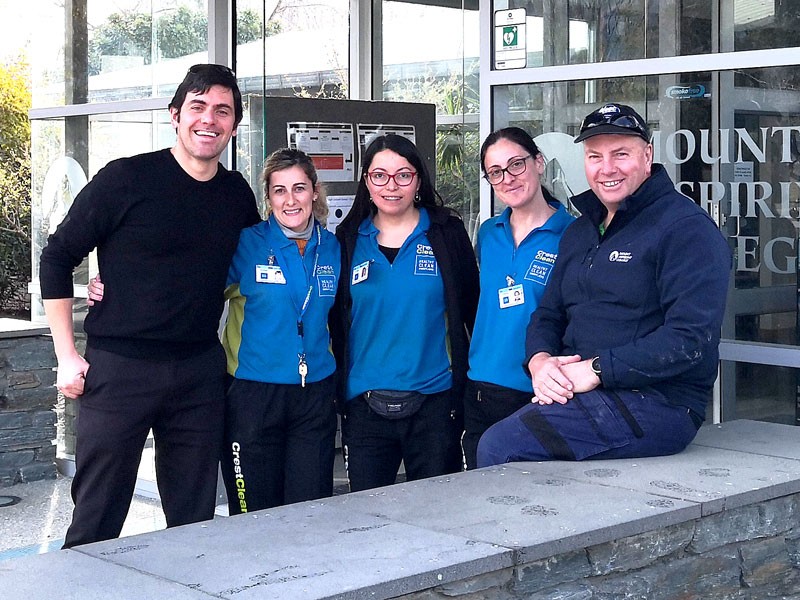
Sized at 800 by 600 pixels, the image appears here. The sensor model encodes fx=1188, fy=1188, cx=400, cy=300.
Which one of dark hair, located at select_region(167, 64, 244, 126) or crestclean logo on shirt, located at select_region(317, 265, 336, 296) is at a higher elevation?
dark hair, located at select_region(167, 64, 244, 126)

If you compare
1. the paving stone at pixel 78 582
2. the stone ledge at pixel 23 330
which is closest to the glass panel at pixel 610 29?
the paving stone at pixel 78 582

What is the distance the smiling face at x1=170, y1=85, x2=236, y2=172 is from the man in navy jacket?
3.34 ft

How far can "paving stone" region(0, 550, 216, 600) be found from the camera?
204cm

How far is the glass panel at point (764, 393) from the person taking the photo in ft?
12.8

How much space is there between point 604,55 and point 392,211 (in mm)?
1277

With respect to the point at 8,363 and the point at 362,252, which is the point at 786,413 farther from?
the point at 8,363

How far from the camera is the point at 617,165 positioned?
121 inches

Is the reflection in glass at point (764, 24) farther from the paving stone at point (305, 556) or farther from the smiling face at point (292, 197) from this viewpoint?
the paving stone at point (305, 556)

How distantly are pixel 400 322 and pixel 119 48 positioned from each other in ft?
10.2

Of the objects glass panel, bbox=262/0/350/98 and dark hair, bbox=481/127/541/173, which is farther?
glass panel, bbox=262/0/350/98

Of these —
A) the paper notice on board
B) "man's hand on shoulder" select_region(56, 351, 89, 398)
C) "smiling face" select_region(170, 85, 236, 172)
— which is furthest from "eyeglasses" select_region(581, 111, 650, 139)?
the paper notice on board

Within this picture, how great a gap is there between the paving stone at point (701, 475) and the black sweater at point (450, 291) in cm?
56

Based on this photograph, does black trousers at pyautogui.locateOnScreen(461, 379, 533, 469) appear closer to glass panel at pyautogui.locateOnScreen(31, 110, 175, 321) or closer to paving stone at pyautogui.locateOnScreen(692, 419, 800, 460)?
paving stone at pyautogui.locateOnScreen(692, 419, 800, 460)

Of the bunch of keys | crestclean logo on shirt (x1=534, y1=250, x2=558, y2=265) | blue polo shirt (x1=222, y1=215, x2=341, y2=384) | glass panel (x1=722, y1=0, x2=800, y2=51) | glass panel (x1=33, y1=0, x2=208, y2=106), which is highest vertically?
glass panel (x1=33, y1=0, x2=208, y2=106)
